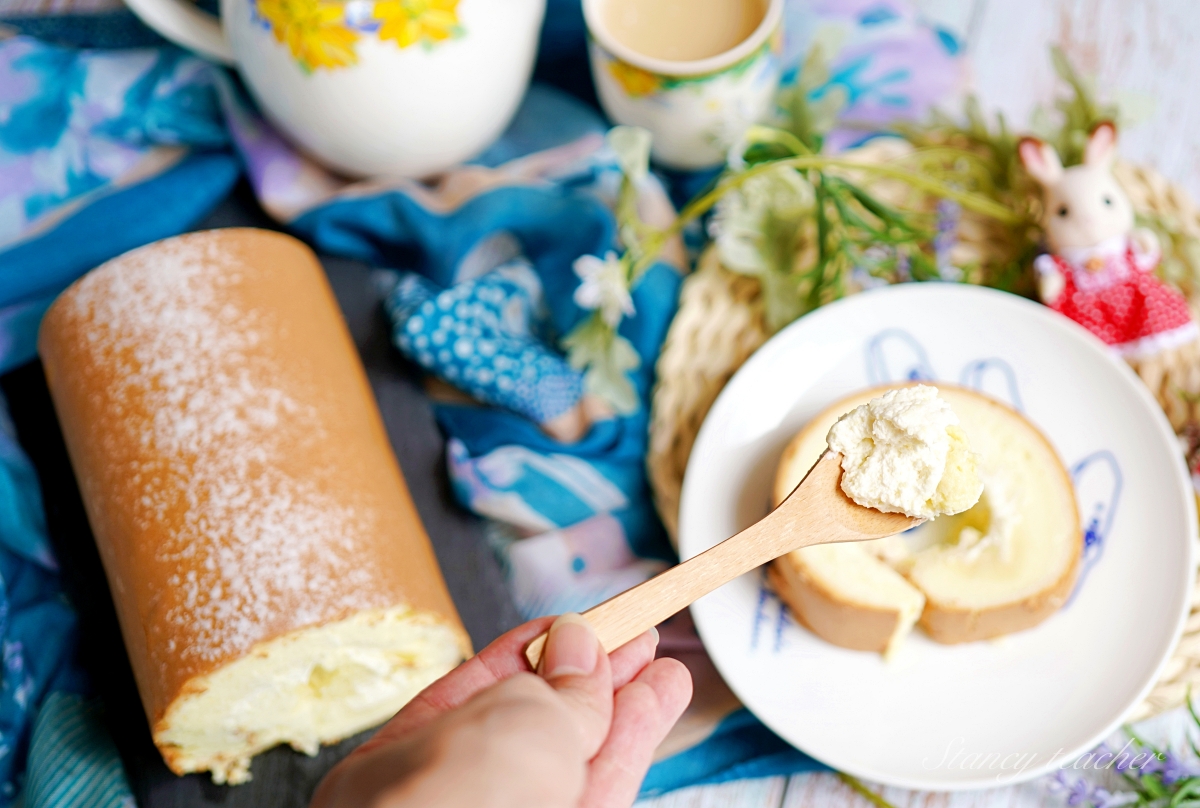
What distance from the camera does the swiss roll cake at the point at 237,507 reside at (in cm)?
78

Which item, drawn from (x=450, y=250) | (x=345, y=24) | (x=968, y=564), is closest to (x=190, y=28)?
(x=345, y=24)

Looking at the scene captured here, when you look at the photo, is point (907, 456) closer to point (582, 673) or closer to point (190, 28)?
point (582, 673)

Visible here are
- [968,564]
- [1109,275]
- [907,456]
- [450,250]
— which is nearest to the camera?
[907,456]

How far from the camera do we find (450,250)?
1.04m

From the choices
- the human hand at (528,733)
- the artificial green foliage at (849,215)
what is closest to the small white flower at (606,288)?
the artificial green foliage at (849,215)

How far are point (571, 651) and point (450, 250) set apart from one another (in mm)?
581

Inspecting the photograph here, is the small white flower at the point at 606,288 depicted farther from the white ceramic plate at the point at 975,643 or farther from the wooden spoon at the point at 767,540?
the wooden spoon at the point at 767,540

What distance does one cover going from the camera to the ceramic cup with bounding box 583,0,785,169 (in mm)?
969

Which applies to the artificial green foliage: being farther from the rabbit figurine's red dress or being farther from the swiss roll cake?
the swiss roll cake

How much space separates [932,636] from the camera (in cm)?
85

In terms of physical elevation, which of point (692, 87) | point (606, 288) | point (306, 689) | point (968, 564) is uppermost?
point (692, 87)

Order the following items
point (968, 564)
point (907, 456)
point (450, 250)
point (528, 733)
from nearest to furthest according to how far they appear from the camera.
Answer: point (528, 733) < point (907, 456) < point (968, 564) < point (450, 250)

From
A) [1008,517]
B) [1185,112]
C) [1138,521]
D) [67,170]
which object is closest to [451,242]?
[67,170]

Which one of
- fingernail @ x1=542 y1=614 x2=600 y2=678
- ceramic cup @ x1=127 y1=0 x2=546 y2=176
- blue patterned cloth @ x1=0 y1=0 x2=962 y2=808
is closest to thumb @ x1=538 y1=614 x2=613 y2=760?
fingernail @ x1=542 y1=614 x2=600 y2=678
